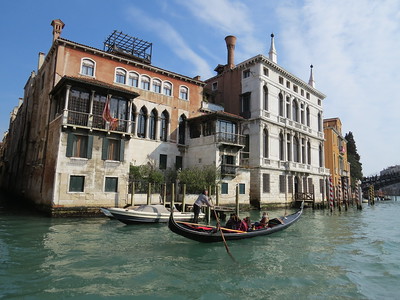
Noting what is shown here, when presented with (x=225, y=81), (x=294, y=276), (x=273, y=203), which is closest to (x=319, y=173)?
(x=273, y=203)

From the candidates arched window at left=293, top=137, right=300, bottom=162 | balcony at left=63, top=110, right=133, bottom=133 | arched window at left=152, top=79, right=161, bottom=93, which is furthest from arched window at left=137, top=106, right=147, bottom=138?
arched window at left=293, top=137, right=300, bottom=162

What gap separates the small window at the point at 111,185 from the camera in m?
15.5

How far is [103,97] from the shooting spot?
16484mm

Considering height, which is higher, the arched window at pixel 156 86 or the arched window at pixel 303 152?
the arched window at pixel 156 86

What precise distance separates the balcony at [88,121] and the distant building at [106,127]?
5 centimetres

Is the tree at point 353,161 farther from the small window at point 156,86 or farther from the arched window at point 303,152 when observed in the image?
the small window at point 156,86

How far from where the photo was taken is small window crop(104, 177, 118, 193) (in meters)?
15.5

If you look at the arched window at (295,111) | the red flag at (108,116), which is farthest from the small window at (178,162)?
the arched window at (295,111)

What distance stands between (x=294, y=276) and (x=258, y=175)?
53.8 ft

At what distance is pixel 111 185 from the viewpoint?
615 inches

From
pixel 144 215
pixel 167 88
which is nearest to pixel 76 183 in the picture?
pixel 144 215

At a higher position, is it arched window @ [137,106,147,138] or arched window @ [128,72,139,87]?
arched window @ [128,72,139,87]

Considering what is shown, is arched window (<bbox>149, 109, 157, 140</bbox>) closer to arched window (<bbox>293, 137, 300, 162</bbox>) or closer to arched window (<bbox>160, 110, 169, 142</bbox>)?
arched window (<bbox>160, 110, 169, 142</bbox>)

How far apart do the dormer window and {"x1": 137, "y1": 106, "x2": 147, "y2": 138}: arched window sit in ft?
12.8
